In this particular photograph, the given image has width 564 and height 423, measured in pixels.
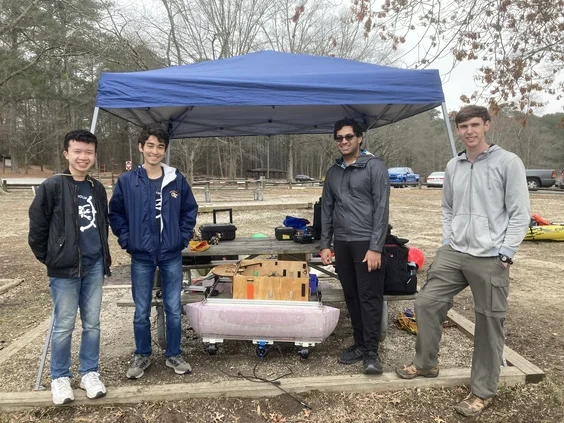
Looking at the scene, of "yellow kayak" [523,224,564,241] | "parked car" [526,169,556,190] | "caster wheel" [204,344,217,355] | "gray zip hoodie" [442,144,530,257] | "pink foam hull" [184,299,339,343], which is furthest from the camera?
"parked car" [526,169,556,190]

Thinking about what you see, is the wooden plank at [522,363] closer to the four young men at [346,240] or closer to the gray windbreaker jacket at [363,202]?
the four young men at [346,240]

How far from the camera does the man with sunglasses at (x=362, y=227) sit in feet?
9.81

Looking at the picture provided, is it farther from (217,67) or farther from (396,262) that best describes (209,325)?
(217,67)

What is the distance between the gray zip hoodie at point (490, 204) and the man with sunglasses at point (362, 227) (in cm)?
51

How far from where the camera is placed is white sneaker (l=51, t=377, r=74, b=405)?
2623 millimetres

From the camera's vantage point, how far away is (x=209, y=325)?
313cm

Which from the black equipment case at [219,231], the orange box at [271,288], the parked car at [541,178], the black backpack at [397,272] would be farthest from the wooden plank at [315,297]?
the parked car at [541,178]

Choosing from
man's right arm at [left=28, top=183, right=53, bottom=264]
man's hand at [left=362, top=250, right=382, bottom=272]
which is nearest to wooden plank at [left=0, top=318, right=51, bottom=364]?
man's right arm at [left=28, top=183, right=53, bottom=264]

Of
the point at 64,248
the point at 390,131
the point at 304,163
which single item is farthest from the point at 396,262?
the point at 304,163

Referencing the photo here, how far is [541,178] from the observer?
24.6m

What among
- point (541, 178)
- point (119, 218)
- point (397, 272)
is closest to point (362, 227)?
point (397, 272)

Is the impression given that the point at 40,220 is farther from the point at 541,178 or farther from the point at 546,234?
the point at 541,178

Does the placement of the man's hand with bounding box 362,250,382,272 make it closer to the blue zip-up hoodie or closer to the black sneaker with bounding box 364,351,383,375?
the black sneaker with bounding box 364,351,383,375

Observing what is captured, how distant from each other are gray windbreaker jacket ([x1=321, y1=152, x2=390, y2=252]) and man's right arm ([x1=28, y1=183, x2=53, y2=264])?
1998mm
